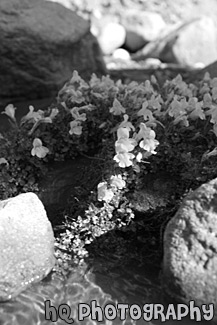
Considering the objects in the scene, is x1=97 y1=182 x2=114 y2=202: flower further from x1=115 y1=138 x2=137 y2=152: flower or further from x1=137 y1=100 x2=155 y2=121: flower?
x1=137 y1=100 x2=155 y2=121: flower

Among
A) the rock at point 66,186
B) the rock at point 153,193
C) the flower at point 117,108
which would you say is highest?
the flower at point 117,108

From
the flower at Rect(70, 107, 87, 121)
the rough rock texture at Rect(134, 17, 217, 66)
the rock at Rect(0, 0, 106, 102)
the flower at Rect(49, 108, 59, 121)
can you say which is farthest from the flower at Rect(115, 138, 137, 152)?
the rough rock texture at Rect(134, 17, 217, 66)

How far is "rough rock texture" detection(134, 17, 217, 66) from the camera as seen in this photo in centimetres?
850

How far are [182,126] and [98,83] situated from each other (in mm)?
977

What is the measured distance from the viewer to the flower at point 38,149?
3960mm

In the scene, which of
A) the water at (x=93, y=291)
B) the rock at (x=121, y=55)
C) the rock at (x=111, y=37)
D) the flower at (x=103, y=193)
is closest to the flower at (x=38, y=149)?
the flower at (x=103, y=193)

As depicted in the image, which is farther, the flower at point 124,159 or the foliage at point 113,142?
the foliage at point 113,142

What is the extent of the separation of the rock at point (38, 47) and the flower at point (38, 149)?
224 cm

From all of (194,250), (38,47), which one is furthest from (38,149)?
(38,47)

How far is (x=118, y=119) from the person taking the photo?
168 inches

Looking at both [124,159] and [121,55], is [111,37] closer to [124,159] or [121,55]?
[121,55]

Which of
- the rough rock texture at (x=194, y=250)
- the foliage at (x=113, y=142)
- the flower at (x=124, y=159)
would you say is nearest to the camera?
the rough rock texture at (x=194, y=250)

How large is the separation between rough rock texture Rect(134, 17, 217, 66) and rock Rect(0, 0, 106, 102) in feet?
8.17

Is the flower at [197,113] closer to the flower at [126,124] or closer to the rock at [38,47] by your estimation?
the flower at [126,124]
